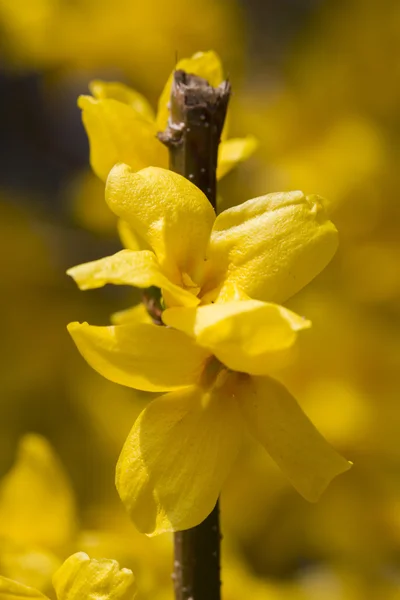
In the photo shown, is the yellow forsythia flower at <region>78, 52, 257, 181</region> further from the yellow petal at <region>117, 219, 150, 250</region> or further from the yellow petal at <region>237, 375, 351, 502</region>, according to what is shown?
the yellow petal at <region>237, 375, 351, 502</region>

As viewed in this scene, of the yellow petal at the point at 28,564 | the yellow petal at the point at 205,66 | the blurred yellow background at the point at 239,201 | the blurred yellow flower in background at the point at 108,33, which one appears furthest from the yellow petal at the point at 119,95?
the blurred yellow flower in background at the point at 108,33

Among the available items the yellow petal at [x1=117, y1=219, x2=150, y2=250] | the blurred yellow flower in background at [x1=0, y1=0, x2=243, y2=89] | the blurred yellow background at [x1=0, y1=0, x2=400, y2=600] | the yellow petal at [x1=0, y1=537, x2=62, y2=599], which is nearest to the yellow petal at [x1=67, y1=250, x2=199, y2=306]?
the yellow petal at [x1=117, y1=219, x2=150, y2=250]

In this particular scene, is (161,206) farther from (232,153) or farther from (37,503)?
(37,503)

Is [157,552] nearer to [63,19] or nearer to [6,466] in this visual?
[6,466]

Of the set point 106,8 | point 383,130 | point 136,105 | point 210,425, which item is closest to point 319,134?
point 383,130

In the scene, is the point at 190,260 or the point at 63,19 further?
the point at 63,19

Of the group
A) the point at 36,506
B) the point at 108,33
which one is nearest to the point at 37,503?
the point at 36,506

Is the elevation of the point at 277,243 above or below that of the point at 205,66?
below
